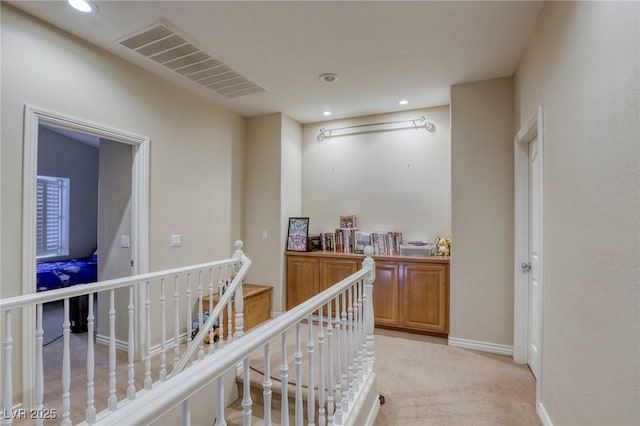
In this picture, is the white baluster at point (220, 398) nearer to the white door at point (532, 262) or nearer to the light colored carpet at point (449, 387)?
the light colored carpet at point (449, 387)

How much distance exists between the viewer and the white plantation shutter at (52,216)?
495 cm

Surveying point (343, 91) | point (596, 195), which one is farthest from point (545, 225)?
point (343, 91)

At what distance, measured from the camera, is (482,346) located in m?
2.96

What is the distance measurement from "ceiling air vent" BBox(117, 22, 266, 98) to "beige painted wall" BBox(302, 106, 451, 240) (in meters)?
1.42

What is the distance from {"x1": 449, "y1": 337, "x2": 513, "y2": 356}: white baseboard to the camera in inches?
113

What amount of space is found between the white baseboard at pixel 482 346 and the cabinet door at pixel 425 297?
0.18 metres

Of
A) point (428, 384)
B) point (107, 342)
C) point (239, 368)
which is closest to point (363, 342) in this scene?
point (428, 384)

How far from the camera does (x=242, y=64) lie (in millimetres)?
2715

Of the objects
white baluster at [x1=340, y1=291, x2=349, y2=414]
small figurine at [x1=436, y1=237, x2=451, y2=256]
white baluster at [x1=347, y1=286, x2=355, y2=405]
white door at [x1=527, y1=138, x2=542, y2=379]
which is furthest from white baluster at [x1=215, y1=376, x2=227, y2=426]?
Answer: small figurine at [x1=436, y1=237, x2=451, y2=256]

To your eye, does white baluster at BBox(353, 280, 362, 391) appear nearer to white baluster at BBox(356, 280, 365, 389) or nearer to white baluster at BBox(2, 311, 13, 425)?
white baluster at BBox(356, 280, 365, 389)

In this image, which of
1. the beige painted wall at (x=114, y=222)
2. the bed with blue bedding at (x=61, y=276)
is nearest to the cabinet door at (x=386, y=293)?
the beige painted wall at (x=114, y=222)

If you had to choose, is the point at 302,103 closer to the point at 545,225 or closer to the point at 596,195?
the point at 545,225

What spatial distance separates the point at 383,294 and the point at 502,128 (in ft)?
7.00

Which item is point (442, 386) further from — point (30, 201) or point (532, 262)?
point (30, 201)
